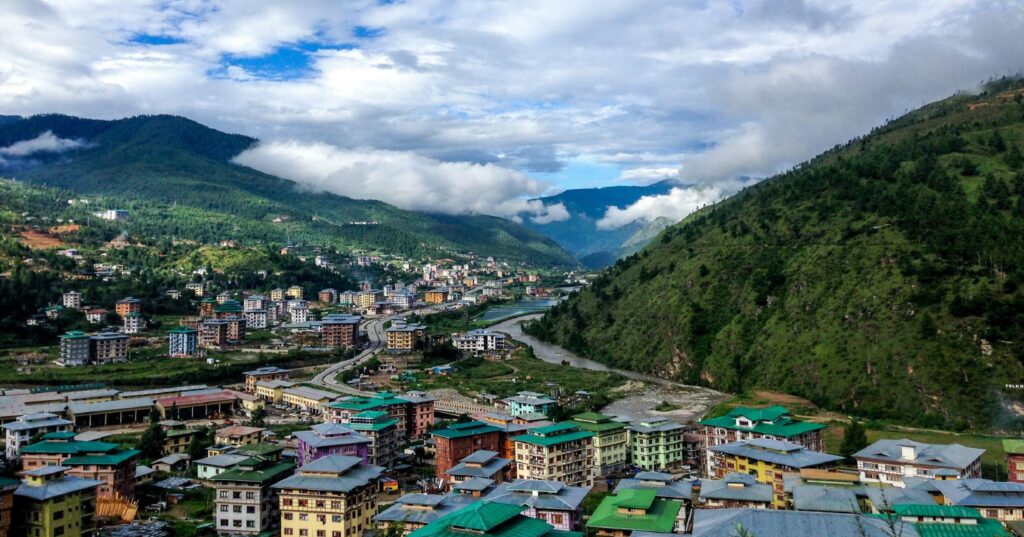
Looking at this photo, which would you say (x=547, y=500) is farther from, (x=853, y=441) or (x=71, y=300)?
(x=71, y=300)

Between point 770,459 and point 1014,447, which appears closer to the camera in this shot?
point 1014,447

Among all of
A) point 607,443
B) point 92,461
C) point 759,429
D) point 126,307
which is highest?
point 126,307

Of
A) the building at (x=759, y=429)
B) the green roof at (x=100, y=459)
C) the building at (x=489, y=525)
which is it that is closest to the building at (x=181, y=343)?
the green roof at (x=100, y=459)

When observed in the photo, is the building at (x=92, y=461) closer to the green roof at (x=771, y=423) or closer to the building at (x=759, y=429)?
the building at (x=759, y=429)

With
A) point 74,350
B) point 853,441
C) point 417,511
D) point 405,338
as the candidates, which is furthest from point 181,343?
point 853,441

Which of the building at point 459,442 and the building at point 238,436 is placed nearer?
the building at point 459,442

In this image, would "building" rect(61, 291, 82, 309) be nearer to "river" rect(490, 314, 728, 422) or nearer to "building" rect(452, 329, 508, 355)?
"building" rect(452, 329, 508, 355)

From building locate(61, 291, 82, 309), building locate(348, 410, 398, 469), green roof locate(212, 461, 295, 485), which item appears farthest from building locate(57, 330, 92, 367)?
green roof locate(212, 461, 295, 485)
